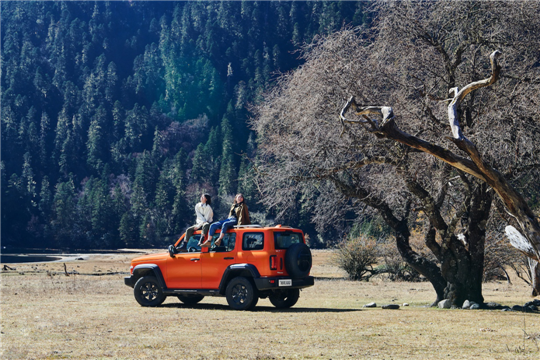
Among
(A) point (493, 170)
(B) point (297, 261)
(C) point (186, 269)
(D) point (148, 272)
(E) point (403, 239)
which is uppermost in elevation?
(A) point (493, 170)

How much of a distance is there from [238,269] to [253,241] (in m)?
0.77

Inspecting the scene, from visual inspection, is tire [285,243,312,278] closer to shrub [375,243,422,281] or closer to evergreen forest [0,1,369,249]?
shrub [375,243,422,281]

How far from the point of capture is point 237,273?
14711 millimetres

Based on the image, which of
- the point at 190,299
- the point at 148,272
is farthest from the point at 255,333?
the point at 190,299

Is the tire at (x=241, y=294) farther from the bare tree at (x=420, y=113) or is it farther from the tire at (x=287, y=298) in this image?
the bare tree at (x=420, y=113)

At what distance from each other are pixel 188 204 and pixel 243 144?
42.6 m

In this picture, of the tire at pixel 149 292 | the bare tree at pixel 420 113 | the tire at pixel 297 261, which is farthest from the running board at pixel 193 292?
the bare tree at pixel 420 113

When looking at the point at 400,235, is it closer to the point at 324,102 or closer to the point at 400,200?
the point at 400,200

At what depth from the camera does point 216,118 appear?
632 feet

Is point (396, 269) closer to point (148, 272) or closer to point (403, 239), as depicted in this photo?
point (403, 239)

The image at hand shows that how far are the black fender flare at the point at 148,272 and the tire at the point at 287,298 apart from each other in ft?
9.48

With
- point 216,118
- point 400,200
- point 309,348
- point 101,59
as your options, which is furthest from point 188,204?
point 309,348

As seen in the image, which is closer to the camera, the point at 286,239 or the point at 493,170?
the point at 493,170

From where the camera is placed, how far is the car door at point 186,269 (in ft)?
49.8
